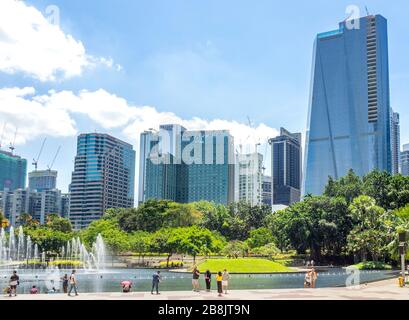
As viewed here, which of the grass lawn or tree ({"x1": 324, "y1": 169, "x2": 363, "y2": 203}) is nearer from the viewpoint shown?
the grass lawn

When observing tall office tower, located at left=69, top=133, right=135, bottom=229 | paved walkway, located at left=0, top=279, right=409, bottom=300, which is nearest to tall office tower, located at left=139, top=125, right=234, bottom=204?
tall office tower, located at left=69, top=133, right=135, bottom=229

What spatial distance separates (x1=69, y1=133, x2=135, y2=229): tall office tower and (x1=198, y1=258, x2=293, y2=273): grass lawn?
12349cm

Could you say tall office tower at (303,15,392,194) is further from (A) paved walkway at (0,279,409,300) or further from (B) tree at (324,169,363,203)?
(A) paved walkway at (0,279,409,300)

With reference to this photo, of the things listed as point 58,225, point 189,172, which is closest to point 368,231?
point 58,225

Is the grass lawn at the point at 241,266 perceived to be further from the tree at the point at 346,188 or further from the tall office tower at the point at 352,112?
the tall office tower at the point at 352,112

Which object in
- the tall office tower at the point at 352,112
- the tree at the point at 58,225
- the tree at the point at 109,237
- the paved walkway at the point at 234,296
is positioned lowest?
the paved walkway at the point at 234,296

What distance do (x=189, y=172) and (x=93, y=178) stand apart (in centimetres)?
3482

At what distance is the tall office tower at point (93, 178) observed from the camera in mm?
176000

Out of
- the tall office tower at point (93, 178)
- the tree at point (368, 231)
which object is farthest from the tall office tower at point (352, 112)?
the tree at point (368, 231)

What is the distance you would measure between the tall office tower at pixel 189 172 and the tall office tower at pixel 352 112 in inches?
1301

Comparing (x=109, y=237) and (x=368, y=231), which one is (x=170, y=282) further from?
(x=109, y=237)

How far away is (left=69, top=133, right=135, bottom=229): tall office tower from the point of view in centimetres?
17600

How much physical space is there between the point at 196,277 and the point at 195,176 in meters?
146

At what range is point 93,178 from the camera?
7008 inches
